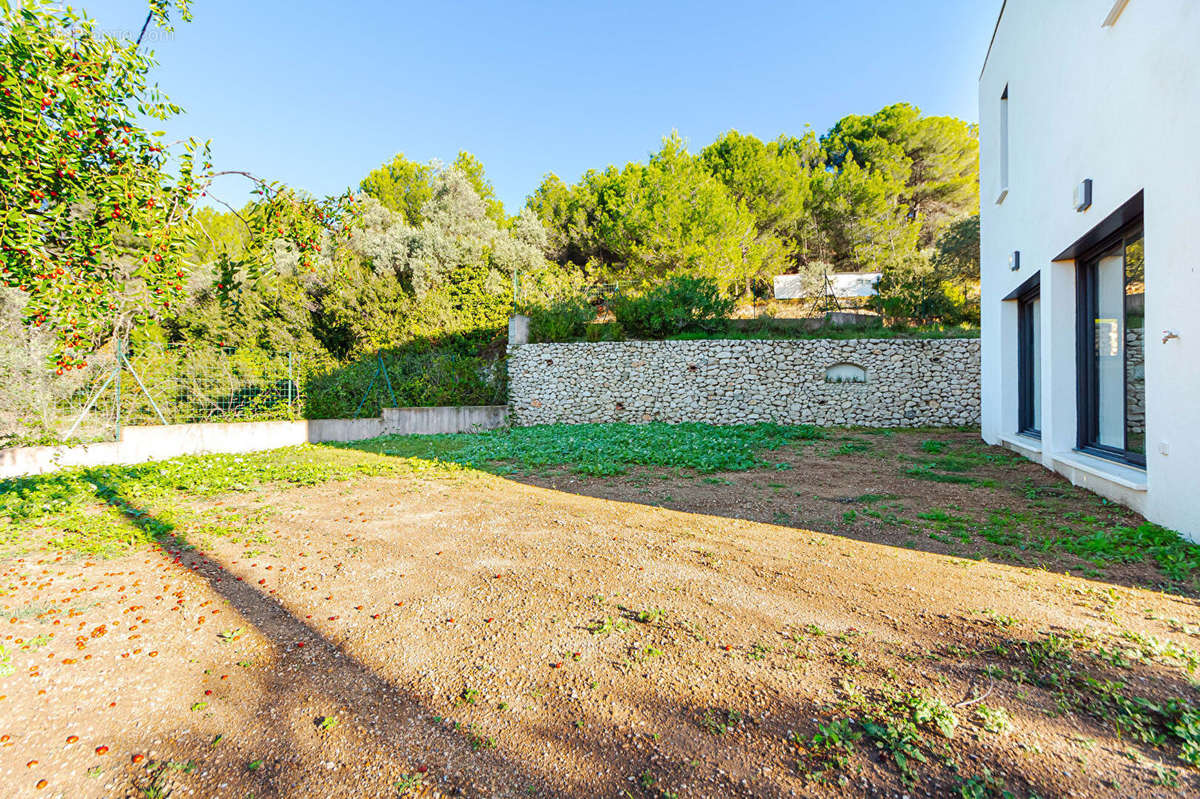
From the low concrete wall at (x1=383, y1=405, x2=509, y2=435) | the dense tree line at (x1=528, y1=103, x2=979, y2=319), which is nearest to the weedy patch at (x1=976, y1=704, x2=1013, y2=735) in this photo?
the low concrete wall at (x1=383, y1=405, x2=509, y2=435)

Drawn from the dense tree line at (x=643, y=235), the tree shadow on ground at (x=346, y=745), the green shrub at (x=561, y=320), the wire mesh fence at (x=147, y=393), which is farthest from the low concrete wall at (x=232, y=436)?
the tree shadow on ground at (x=346, y=745)

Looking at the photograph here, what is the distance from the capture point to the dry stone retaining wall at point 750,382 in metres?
11.8

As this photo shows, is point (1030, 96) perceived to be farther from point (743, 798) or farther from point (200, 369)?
Answer: point (200, 369)

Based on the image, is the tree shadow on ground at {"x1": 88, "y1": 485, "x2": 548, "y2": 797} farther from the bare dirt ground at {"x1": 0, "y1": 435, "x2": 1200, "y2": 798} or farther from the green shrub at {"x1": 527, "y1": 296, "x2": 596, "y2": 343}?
the green shrub at {"x1": 527, "y1": 296, "x2": 596, "y2": 343}

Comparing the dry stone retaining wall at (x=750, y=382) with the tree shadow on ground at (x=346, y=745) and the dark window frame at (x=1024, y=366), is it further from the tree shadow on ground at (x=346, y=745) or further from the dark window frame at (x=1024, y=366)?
the tree shadow on ground at (x=346, y=745)

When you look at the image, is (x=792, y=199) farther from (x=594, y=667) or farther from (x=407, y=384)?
(x=594, y=667)

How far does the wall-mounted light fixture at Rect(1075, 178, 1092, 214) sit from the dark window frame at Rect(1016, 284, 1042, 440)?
288cm

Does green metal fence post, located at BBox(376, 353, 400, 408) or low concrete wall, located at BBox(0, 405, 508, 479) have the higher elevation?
green metal fence post, located at BBox(376, 353, 400, 408)

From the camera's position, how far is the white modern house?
3.25 m

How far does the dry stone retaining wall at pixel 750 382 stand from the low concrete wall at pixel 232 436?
164 centimetres

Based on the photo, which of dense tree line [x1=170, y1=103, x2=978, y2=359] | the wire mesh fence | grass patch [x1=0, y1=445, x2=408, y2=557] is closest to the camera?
grass patch [x1=0, y1=445, x2=408, y2=557]

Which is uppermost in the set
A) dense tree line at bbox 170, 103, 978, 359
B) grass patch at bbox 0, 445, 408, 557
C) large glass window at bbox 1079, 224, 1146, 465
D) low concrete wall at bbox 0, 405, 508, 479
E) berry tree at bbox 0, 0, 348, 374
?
dense tree line at bbox 170, 103, 978, 359

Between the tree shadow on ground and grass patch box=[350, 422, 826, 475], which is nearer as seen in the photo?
the tree shadow on ground

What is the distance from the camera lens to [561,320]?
44.3ft
